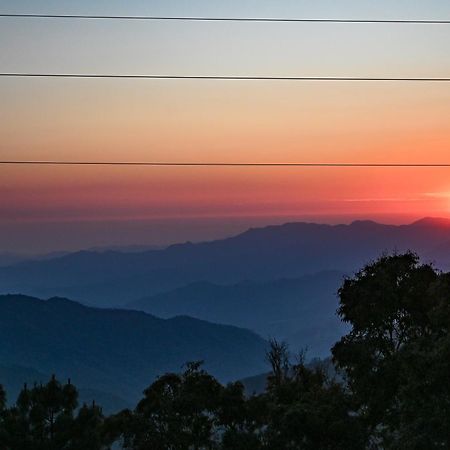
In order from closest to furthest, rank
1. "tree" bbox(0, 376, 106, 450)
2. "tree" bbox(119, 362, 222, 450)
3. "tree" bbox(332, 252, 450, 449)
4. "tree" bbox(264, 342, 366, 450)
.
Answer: "tree" bbox(332, 252, 450, 449) → "tree" bbox(264, 342, 366, 450) → "tree" bbox(119, 362, 222, 450) → "tree" bbox(0, 376, 106, 450)

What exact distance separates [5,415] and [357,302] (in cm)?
2013

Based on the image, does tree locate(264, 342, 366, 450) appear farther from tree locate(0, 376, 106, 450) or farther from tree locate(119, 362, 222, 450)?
tree locate(0, 376, 106, 450)

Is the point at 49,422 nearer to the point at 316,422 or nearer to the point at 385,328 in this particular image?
the point at 316,422

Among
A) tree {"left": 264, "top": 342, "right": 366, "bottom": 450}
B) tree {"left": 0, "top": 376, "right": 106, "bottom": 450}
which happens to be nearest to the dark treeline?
tree {"left": 264, "top": 342, "right": 366, "bottom": 450}

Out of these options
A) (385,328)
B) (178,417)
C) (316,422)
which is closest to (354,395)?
(316,422)

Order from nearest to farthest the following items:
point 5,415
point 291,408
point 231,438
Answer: point 291,408 → point 231,438 → point 5,415

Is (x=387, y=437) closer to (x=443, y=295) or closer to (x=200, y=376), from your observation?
(x=443, y=295)

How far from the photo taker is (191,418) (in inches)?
1272

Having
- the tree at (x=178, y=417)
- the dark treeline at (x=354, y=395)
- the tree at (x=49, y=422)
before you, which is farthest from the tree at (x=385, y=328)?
the tree at (x=49, y=422)

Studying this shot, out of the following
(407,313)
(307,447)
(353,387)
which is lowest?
(307,447)

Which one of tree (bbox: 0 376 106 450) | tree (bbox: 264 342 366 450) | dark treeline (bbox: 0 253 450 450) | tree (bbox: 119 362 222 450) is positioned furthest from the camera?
tree (bbox: 0 376 106 450)

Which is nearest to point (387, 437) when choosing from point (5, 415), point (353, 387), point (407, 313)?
point (353, 387)

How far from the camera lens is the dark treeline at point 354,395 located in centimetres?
2541

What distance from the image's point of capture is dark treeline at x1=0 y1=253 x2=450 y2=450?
1000 inches
